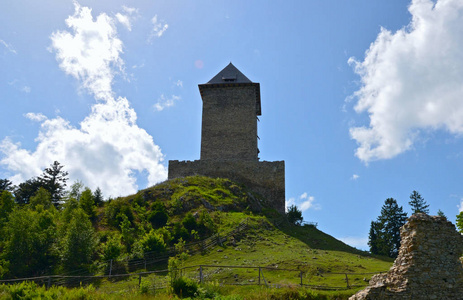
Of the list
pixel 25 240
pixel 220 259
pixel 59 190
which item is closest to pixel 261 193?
pixel 220 259

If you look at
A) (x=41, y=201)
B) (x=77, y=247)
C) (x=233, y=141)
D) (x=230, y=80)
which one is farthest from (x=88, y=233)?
(x=230, y=80)

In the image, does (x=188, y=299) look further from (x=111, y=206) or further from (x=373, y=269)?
(x=111, y=206)

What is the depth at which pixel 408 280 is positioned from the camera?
12.3 meters

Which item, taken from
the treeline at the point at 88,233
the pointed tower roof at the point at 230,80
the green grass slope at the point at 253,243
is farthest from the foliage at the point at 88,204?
the pointed tower roof at the point at 230,80

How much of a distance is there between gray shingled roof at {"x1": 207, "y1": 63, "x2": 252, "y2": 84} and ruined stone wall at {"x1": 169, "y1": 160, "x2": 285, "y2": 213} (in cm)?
1280

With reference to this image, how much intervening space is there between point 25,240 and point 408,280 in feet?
76.4

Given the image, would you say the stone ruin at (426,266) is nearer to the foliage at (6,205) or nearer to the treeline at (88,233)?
the treeline at (88,233)

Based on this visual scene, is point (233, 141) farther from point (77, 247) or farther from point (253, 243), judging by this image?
point (77, 247)

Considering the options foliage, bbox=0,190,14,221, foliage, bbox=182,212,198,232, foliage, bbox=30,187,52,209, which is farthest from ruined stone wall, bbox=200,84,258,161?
foliage, bbox=0,190,14,221

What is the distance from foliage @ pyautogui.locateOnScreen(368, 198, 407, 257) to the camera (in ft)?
134

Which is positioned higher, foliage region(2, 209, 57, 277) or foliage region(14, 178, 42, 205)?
foliage region(14, 178, 42, 205)

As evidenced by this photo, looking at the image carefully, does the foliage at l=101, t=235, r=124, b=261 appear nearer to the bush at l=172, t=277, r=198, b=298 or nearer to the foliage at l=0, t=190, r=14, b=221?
the bush at l=172, t=277, r=198, b=298

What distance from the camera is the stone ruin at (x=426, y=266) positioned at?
1227cm

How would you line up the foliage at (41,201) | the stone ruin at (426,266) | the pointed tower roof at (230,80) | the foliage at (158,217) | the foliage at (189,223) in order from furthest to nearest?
the pointed tower roof at (230,80) → the foliage at (41,201) → the foliage at (158,217) → the foliage at (189,223) → the stone ruin at (426,266)
